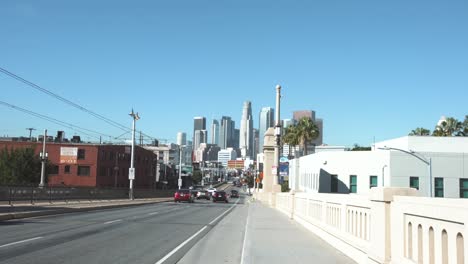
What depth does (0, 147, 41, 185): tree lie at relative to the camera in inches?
3177

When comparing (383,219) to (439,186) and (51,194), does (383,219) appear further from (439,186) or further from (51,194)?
(439,186)

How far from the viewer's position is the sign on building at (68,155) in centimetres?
8956

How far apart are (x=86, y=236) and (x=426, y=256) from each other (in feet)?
42.1

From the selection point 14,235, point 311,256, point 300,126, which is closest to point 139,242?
point 14,235

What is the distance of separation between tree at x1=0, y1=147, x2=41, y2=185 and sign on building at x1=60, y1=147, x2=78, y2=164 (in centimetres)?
662

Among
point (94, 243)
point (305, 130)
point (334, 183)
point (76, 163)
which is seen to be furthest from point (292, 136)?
point (94, 243)

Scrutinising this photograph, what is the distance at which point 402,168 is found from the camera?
2227 inches

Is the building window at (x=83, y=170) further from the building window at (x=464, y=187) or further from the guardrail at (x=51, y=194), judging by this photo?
the building window at (x=464, y=187)

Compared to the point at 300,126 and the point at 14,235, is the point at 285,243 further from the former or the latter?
the point at 300,126

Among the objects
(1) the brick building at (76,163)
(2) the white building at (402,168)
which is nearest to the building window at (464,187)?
(2) the white building at (402,168)

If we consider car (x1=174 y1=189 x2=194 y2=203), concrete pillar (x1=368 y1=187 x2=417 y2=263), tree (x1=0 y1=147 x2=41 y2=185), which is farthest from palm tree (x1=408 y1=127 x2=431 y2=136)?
concrete pillar (x1=368 y1=187 x2=417 y2=263)

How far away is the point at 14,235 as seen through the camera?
16141 millimetres

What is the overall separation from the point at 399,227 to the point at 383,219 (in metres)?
0.65

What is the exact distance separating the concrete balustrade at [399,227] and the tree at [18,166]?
7678 centimetres
